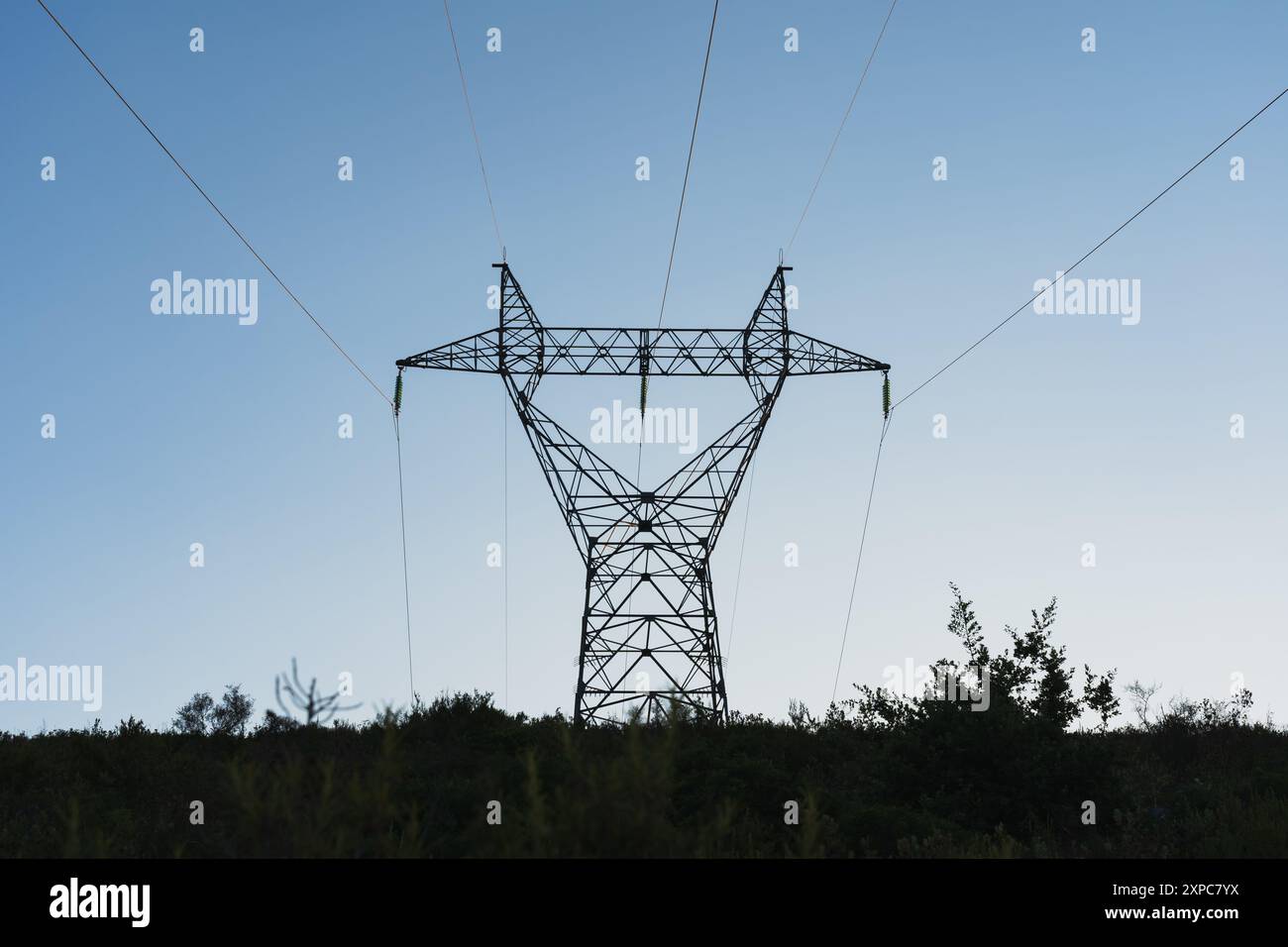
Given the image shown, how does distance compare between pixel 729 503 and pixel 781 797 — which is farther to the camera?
pixel 729 503

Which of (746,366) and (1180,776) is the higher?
(746,366)

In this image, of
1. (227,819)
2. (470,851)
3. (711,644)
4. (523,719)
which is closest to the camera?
(470,851)

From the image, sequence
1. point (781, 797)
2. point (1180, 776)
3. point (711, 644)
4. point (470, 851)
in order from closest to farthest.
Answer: point (470, 851)
point (781, 797)
point (1180, 776)
point (711, 644)
